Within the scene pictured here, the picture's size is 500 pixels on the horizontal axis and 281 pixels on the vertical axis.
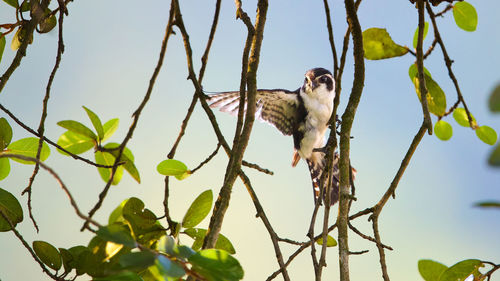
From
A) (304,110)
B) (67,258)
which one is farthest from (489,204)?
(304,110)

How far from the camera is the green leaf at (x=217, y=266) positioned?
64cm

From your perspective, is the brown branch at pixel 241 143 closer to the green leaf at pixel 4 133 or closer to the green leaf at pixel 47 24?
the green leaf at pixel 4 133

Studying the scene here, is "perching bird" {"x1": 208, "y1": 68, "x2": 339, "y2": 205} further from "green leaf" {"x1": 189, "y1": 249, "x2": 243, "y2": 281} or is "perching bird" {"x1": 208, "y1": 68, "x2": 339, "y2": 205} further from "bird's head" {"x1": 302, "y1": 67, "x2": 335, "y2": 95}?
"green leaf" {"x1": 189, "y1": 249, "x2": 243, "y2": 281}

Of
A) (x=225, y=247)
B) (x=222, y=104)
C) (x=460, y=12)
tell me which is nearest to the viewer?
(x=225, y=247)

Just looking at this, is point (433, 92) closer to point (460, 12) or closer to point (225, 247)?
point (460, 12)

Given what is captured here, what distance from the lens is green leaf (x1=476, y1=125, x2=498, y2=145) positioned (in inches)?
49.6

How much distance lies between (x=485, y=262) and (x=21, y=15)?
111 cm

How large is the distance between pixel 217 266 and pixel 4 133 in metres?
0.62

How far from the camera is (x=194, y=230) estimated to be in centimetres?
99

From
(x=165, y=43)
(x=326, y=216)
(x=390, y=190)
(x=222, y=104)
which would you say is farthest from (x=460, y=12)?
(x=222, y=104)

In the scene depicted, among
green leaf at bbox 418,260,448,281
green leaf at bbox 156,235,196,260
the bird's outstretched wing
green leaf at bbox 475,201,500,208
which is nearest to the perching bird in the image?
the bird's outstretched wing

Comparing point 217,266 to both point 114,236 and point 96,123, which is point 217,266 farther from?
point 96,123

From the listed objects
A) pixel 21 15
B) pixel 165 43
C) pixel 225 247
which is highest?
pixel 21 15

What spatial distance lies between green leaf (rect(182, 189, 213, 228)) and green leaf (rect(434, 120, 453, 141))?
65 centimetres
